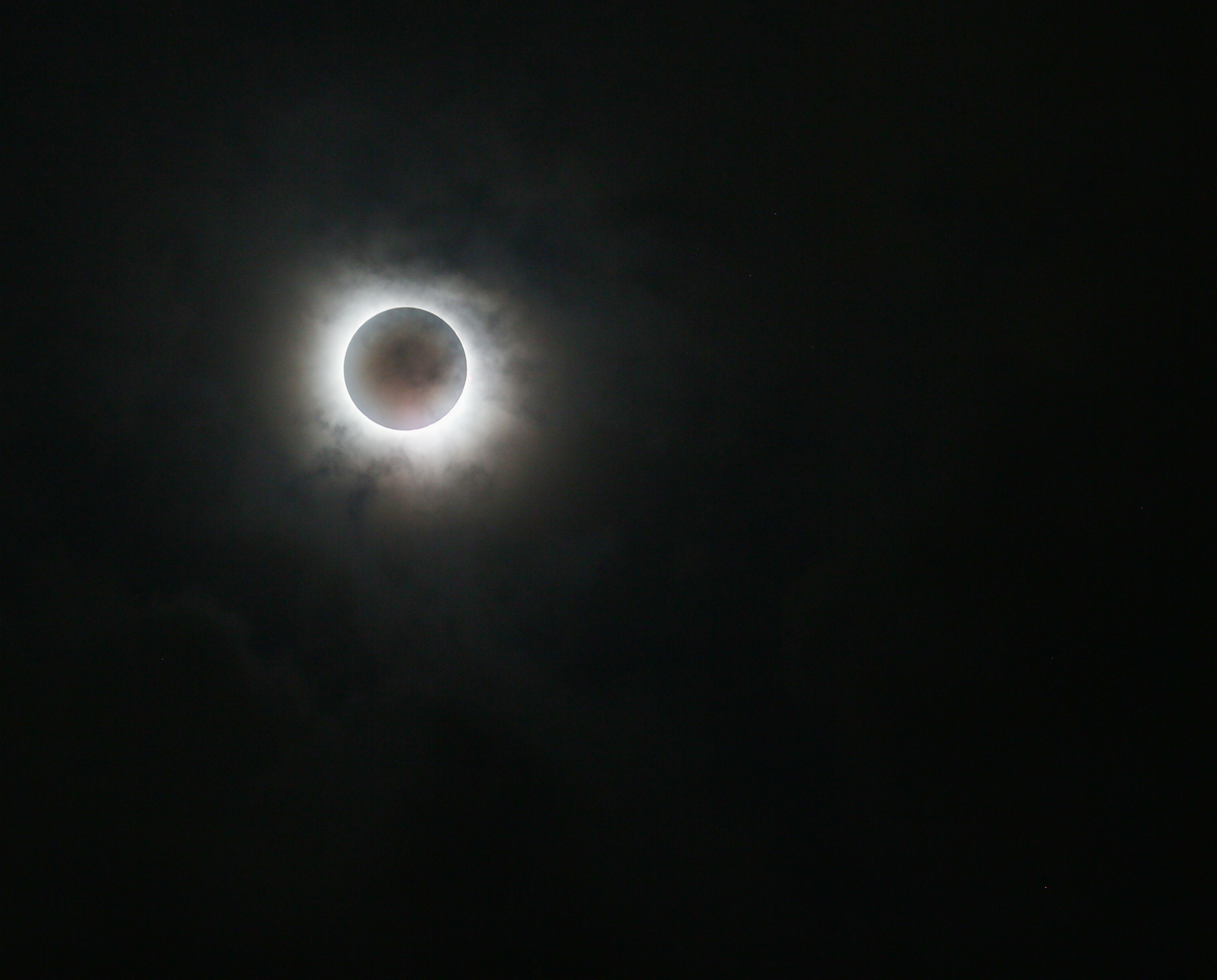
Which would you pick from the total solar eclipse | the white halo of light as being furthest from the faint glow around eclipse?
the total solar eclipse

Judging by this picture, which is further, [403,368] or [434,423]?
[434,423]

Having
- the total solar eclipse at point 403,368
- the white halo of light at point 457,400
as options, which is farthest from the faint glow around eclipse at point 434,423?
the total solar eclipse at point 403,368

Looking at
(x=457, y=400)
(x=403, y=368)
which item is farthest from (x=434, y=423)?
(x=403, y=368)

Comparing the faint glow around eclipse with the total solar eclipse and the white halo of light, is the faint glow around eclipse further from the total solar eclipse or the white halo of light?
the total solar eclipse

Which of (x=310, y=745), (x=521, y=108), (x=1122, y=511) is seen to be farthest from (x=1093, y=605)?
(x=310, y=745)

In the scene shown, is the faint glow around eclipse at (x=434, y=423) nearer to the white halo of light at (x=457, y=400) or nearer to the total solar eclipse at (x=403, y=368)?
the white halo of light at (x=457, y=400)

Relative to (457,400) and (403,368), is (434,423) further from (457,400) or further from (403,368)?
(403,368)

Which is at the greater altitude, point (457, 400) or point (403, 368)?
point (457, 400)
